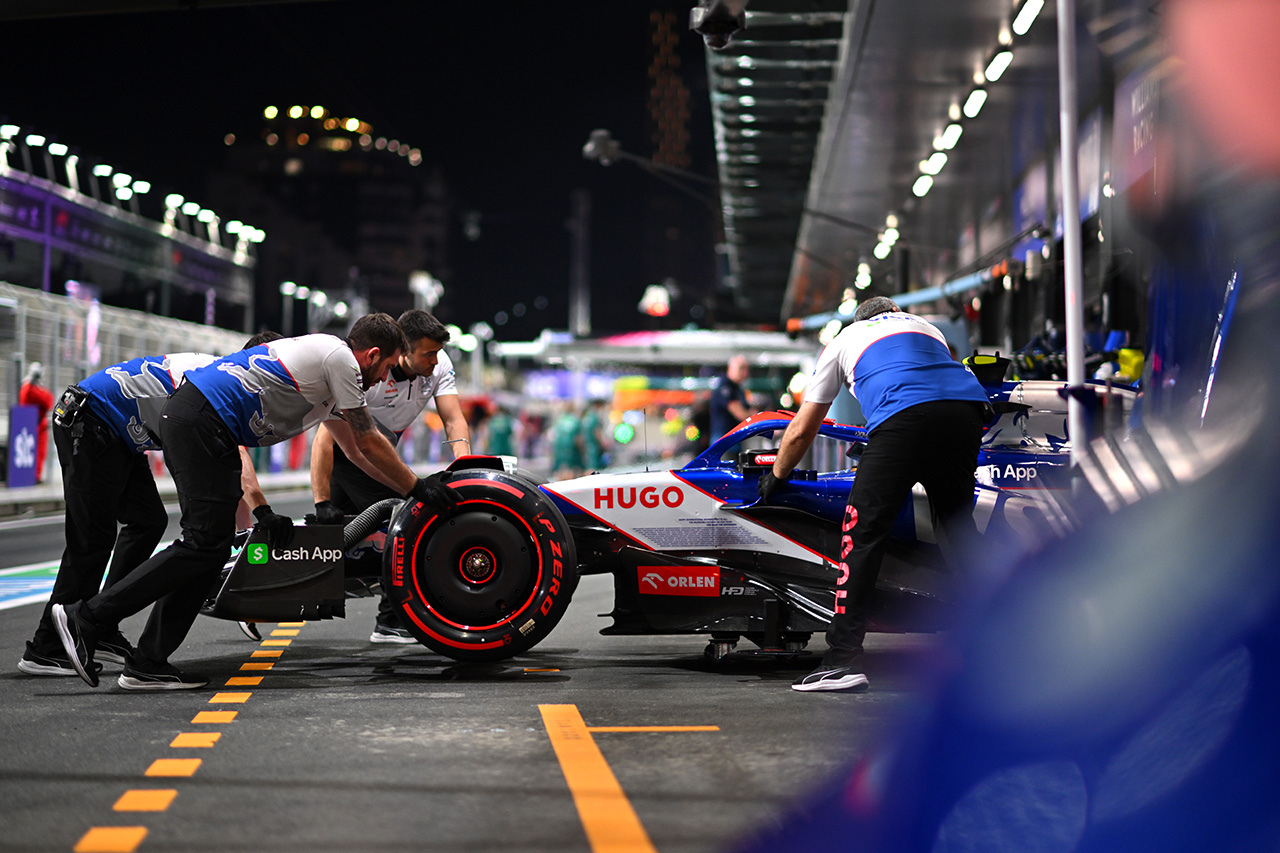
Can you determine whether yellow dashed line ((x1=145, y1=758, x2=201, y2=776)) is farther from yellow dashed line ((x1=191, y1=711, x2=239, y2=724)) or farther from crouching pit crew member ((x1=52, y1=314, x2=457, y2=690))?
crouching pit crew member ((x1=52, y1=314, x2=457, y2=690))

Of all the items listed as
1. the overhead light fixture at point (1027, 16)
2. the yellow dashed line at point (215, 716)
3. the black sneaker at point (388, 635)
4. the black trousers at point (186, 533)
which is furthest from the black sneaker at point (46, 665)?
the overhead light fixture at point (1027, 16)

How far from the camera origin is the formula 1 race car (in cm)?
606

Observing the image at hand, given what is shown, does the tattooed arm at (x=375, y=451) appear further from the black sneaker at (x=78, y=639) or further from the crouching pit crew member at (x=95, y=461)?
the black sneaker at (x=78, y=639)

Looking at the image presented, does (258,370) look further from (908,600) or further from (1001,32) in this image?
(1001,32)

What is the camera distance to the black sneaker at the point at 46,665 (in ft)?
19.8

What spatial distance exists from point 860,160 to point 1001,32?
579cm

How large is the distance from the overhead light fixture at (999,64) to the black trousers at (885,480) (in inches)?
324

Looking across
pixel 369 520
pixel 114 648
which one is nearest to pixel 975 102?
pixel 369 520

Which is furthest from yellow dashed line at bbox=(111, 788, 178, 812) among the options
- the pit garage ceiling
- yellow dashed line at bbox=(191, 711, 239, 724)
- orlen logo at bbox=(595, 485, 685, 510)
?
the pit garage ceiling

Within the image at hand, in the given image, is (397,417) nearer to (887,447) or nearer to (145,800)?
(887,447)

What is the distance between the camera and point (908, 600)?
5988 mm

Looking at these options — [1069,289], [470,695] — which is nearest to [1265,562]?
[470,695]

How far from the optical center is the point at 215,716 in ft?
16.8

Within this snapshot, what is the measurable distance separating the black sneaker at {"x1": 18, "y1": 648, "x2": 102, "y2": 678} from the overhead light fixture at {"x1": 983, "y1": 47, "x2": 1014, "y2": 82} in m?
10.4
